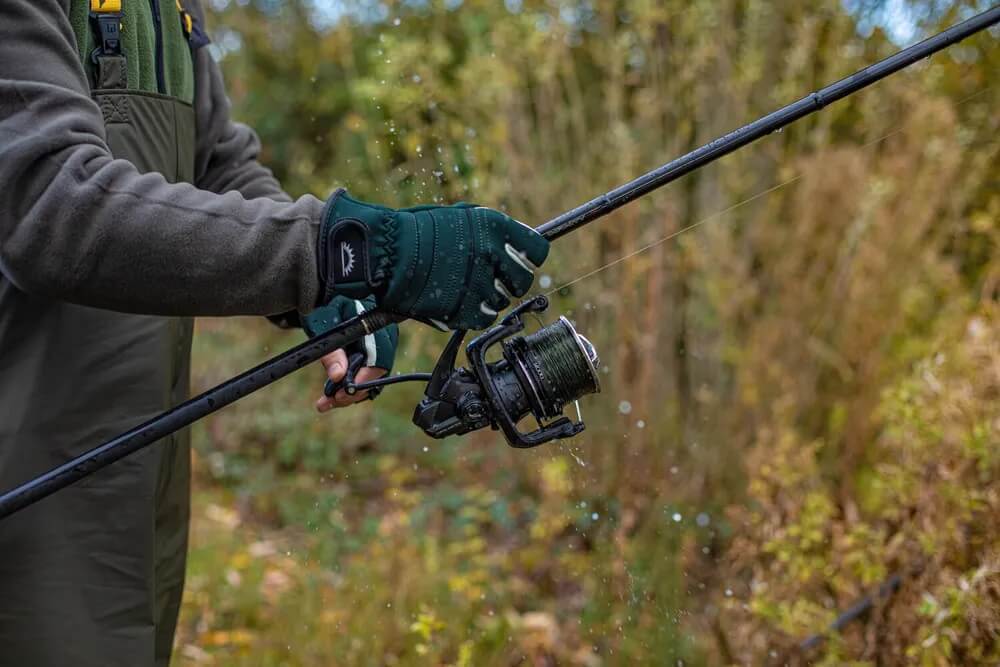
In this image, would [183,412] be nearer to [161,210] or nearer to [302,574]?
[161,210]

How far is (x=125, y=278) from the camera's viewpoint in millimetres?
1405

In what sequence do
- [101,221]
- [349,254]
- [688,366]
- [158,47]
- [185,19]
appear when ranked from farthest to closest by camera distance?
[688,366]
[185,19]
[158,47]
[349,254]
[101,221]

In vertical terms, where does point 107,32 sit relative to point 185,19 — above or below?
above

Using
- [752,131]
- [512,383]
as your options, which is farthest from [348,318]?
[752,131]

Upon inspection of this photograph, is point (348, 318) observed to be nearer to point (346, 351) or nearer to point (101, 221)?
point (346, 351)

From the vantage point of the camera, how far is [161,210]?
1411 mm

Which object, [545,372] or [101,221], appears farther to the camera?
[545,372]

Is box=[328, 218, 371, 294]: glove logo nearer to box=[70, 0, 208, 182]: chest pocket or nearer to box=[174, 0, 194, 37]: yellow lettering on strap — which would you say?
box=[70, 0, 208, 182]: chest pocket

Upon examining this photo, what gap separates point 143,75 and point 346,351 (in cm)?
66

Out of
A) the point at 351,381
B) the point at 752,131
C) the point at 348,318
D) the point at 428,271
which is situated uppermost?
the point at 752,131

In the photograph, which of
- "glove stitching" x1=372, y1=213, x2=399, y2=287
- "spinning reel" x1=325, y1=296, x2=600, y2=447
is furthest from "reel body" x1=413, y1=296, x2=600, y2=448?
"glove stitching" x1=372, y1=213, x2=399, y2=287

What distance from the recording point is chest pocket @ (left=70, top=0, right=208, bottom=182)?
1.62 m

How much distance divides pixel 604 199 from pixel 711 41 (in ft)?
8.65

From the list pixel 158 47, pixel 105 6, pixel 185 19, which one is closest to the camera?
pixel 105 6
